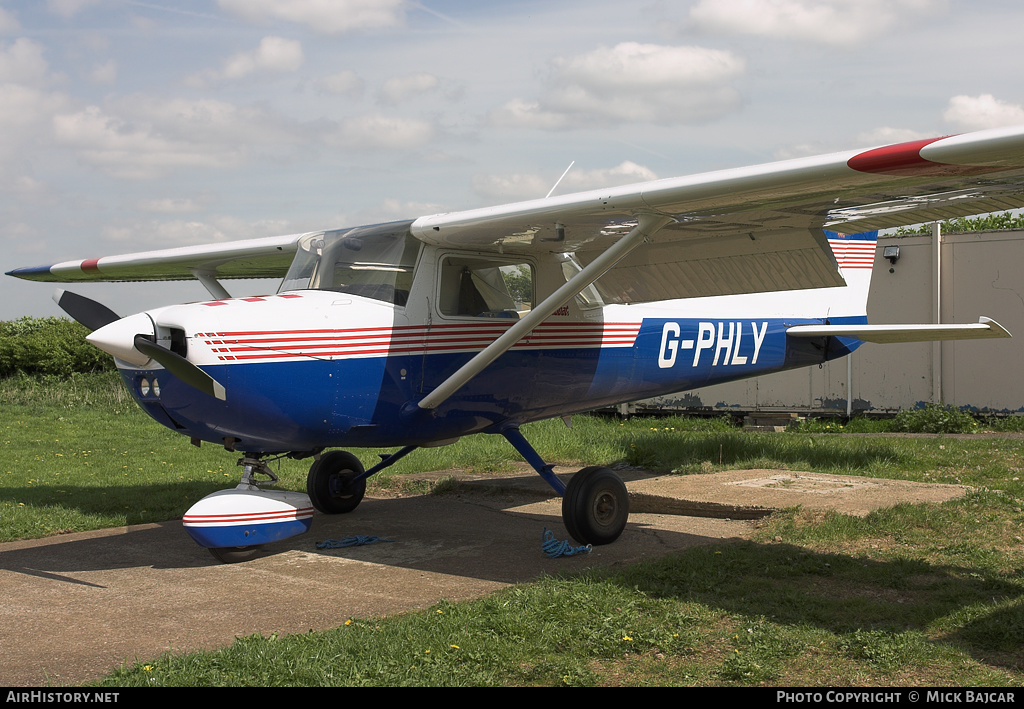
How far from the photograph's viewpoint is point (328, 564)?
6352mm

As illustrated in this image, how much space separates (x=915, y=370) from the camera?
14422 mm

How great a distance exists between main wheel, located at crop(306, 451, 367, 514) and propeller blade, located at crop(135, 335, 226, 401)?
2997mm

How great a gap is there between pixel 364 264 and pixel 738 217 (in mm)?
2810

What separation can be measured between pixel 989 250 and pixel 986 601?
11.0 metres

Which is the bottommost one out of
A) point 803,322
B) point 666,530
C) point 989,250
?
point 666,530

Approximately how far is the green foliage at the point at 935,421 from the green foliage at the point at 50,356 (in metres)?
18.0

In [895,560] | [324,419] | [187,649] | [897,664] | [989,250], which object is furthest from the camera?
[989,250]

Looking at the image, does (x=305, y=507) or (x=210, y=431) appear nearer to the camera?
(x=210, y=431)

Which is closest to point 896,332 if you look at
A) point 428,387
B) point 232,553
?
point 428,387

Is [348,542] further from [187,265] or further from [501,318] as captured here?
[187,265]

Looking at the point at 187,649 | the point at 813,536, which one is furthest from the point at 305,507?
the point at 813,536

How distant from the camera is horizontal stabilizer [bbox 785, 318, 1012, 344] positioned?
25.2 ft

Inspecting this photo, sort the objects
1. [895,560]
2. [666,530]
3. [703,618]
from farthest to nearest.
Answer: [666,530]
[895,560]
[703,618]

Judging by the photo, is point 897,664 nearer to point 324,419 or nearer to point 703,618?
point 703,618
